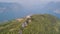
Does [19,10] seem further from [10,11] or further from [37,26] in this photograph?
[37,26]

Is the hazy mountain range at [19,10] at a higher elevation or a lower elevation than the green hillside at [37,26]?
higher

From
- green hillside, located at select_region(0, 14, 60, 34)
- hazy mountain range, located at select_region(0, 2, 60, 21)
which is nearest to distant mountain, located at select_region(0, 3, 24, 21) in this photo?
hazy mountain range, located at select_region(0, 2, 60, 21)

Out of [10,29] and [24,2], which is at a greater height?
[24,2]

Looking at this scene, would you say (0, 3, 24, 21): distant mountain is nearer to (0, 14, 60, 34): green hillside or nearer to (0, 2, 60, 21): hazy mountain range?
(0, 2, 60, 21): hazy mountain range

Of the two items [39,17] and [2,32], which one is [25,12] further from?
[2,32]

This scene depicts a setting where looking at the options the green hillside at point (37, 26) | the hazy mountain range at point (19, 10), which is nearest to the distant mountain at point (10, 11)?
the hazy mountain range at point (19, 10)

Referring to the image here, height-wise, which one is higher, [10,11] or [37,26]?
[10,11]

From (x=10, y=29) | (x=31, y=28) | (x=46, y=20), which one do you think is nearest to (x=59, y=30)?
(x=46, y=20)

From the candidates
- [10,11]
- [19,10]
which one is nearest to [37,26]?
[19,10]

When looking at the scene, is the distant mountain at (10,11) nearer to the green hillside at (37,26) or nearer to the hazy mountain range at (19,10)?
the hazy mountain range at (19,10)
